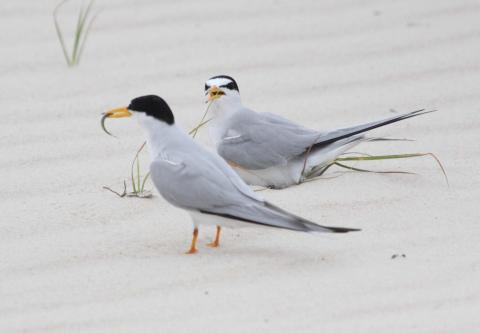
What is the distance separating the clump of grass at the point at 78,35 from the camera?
6.12m

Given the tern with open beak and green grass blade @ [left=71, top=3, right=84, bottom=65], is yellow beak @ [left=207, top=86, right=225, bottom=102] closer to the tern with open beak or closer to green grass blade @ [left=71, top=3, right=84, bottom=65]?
the tern with open beak

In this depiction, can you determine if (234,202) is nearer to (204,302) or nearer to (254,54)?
(204,302)

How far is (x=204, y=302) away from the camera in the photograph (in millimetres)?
3871

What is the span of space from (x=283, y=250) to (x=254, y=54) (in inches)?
92.4

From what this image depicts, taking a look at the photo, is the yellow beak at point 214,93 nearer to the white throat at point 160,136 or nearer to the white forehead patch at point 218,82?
the white forehead patch at point 218,82

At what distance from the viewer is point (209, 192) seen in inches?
170

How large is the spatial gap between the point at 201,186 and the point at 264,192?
0.83 m

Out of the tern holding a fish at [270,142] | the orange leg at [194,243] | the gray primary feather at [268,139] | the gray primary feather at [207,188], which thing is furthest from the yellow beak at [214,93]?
the orange leg at [194,243]

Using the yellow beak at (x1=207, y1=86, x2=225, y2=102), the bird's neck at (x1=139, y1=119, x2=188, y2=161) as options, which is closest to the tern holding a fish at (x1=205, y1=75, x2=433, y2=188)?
the yellow beak at (x1=207, y1=86, x2=225, y2=102)

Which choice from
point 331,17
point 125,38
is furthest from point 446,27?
point 125,38

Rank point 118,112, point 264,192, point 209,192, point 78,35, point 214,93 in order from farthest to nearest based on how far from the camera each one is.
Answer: point 78,35
point 214,93
point 264,192
point 118,112
point 209,192

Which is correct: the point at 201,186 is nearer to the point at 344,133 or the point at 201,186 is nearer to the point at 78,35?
the point at 344,133

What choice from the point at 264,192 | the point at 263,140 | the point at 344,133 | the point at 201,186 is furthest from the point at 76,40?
the point at 201,186

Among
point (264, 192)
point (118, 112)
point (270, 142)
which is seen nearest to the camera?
point (118, 112)
